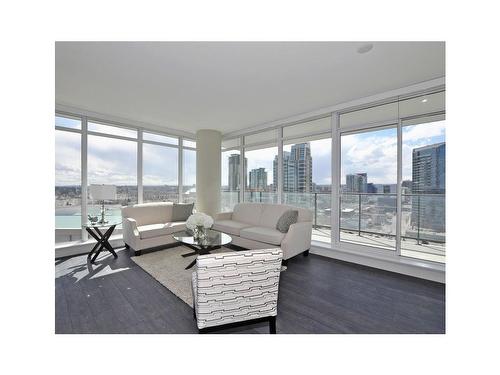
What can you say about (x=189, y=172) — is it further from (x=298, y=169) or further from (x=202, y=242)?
(x=202, y=242)

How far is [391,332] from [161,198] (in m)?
5.15

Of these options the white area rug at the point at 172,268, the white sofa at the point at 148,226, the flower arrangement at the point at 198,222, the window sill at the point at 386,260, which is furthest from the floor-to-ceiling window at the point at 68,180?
the window sill at the point at 386,260

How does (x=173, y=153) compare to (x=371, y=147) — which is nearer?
(x=371, y=147)

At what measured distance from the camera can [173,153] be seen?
5.62 metres

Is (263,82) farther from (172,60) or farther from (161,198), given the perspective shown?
(161,198)

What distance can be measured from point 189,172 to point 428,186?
17.6 ft

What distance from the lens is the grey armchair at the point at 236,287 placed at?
4.69 ft

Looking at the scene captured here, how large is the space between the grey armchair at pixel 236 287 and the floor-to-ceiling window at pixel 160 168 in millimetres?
4214

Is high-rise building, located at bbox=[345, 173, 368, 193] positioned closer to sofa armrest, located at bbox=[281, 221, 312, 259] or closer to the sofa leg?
sofa armrest, located at bbox=[281, 221, 312, 259]

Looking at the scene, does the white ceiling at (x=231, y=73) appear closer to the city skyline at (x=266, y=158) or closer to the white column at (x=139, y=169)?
the city skyline at (x=266, y=158)

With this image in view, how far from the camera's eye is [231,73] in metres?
2.68

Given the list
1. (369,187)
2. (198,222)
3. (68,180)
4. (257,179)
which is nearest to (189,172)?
(257,179)

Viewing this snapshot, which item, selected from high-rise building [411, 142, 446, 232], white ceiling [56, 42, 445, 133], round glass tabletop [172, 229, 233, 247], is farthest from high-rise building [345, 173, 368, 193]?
round glass tabletop [172, 229, 233, 247]
